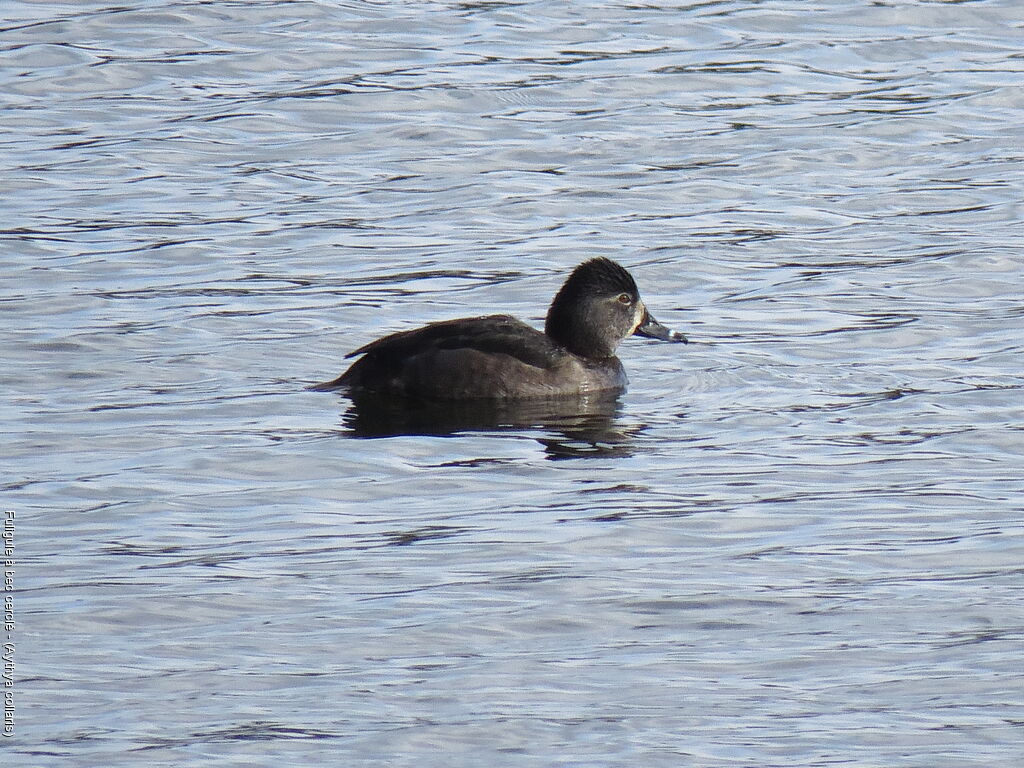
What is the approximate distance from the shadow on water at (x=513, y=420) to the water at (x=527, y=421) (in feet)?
0.16

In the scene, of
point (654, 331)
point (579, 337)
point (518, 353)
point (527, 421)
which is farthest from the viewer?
point (654, 331)

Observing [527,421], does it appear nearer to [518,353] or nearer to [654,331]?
[518,353]

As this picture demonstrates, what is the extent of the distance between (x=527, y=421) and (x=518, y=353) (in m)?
0.52

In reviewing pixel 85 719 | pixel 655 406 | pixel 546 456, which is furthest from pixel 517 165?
pixel 85 719

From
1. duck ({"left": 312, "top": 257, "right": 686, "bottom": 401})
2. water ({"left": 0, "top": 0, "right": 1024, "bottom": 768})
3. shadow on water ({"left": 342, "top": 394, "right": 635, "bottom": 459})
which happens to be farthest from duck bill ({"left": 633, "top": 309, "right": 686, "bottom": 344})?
shadow on water ({"left": 342, "top": 394, "right": 635, "bottom": 459})

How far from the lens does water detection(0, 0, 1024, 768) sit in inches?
259

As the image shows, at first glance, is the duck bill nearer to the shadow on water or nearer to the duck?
the duck

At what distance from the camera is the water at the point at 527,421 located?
21.6 ft

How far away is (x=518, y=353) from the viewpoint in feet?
35.7

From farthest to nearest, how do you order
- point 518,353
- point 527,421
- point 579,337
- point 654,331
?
1. point 654,331
2. point 579,337
3. point 518,353
4. point 527,421

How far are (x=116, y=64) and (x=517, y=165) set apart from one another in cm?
450

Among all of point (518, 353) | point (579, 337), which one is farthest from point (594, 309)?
point (518, 353)

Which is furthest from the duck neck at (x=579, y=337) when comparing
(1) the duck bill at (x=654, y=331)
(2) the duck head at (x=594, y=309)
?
(1) the duck bill at (x=654, y=331)

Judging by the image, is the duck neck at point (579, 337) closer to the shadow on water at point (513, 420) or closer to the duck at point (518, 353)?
the duck at point (518, 353)
